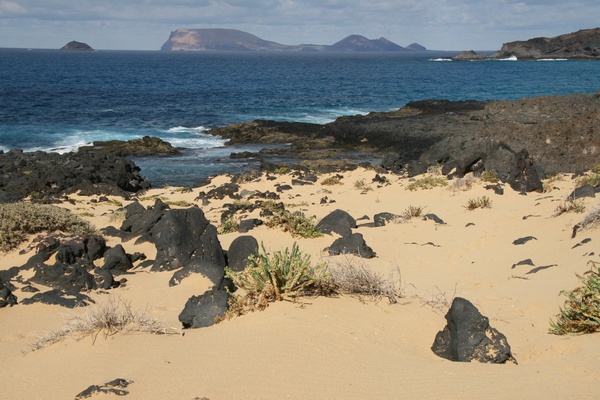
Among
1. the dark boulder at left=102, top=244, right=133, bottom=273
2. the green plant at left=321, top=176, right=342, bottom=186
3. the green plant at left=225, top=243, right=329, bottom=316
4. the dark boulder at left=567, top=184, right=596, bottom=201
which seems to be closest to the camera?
the green plant at left=225, top=243, right=329, bottom=316

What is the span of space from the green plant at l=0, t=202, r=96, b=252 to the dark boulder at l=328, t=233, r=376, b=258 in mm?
4828

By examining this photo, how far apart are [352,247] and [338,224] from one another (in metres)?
2.03

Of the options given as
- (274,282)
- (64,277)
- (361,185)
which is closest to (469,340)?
(274,282)

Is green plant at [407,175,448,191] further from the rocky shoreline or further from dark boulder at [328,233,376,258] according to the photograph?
Answer: dark boulder at [328,233,376,258]

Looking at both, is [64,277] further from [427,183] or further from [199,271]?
[427,183]

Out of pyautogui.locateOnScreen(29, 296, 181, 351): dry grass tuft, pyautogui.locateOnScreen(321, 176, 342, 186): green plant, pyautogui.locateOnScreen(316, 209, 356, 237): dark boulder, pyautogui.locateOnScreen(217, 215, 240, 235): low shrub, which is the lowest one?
pyautogui.locateOnScreen(321, 176, 342, 186): green plant

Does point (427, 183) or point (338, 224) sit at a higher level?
point (338, 224)

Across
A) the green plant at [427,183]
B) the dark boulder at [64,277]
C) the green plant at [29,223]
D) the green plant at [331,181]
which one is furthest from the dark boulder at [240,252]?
the green plant at [331,181]

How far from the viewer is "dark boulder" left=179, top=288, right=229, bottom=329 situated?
630 centimetres

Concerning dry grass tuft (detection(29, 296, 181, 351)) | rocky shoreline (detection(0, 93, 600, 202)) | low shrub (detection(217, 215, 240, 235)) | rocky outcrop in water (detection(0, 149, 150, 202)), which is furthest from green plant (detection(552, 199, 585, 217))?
rocky outcrop in water (detection(0, 149, 150, 202))

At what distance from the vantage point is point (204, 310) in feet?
21.0

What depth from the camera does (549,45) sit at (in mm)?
154375

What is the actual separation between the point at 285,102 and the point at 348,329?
163ft

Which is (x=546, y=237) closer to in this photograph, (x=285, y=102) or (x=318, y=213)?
(x=318, y=213)
